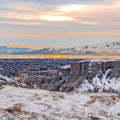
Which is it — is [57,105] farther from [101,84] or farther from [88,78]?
[88,78]

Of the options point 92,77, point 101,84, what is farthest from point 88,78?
point 101,84

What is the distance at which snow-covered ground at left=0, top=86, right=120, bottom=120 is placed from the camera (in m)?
70.6

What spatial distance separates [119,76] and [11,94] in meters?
60.6

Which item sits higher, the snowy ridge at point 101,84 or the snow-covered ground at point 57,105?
the snow-covered ground at point 57,105

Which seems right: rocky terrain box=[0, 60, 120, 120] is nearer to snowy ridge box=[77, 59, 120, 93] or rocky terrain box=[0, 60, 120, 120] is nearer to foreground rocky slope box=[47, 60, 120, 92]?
snowy ridge box=[77, 59, 120, 93]

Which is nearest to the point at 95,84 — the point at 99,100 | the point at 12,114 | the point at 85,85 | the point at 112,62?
the point at 85,85

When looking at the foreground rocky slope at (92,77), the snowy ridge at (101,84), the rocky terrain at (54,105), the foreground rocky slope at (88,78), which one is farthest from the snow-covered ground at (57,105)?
the foreground rocky slope at (92,77)

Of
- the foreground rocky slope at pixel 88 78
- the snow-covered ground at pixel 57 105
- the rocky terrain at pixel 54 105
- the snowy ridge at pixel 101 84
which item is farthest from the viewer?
the foreground rocky slope at pixel 88 78

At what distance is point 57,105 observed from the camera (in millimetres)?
81000

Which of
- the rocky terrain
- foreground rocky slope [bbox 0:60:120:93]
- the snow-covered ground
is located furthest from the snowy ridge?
the snow-covered ground

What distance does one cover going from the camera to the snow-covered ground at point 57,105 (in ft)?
232

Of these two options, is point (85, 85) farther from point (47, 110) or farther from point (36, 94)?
point (47, 110)

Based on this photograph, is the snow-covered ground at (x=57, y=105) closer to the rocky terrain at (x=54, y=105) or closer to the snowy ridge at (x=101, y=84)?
the rocky terrain at (x=54, y=105)

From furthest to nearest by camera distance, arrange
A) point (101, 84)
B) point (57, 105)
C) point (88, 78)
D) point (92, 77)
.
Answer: point (92, 77) < point (88, 78) < point (101, 84) < point (57, 105)
